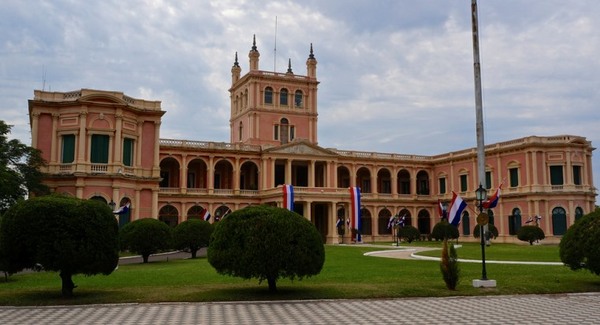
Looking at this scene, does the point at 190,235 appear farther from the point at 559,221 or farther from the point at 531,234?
the point at 559,221

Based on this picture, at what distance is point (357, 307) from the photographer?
13797mm

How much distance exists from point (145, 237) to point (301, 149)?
102 feet

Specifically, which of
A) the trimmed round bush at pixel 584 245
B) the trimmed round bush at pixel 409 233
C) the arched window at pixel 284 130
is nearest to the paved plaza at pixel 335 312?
the trimmed round bush at pixel 584 245

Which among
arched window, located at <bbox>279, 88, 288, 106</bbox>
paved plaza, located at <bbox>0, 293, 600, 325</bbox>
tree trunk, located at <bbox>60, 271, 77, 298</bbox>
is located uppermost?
arched window, located at <bbox>279, 88, 288, 106</bbox>

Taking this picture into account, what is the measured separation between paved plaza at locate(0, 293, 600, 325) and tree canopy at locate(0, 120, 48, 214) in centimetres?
2318

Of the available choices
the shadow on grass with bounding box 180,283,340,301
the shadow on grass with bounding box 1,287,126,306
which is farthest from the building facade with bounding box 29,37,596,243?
the shadow on grass with bounding box 180,283,340,301

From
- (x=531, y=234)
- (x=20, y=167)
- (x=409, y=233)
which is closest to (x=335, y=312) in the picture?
(x=20, y=167)

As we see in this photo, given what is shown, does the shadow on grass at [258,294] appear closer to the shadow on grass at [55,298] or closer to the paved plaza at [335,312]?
the paved plaza at [335,312]

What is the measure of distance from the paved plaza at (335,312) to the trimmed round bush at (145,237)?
1434 cm

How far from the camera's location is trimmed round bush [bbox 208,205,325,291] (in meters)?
14.8

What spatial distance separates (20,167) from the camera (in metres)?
35.9

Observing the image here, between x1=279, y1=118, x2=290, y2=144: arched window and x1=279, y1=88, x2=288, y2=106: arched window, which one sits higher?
x1=279, y1=88, x2=288, y2=106: arched window

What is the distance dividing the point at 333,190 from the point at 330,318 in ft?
140

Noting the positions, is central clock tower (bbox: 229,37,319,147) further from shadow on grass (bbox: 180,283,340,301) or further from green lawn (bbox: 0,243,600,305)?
shadow on grass (bbox: 180,283,340,301)
